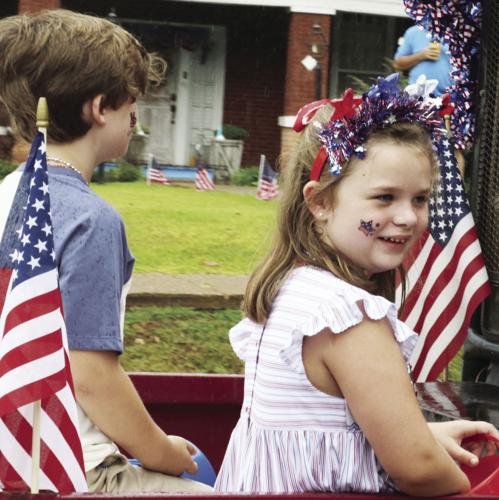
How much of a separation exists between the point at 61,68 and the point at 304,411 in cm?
101

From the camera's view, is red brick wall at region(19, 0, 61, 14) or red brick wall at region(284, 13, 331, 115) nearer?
red brick wall at region(19, 0, 61, 14)

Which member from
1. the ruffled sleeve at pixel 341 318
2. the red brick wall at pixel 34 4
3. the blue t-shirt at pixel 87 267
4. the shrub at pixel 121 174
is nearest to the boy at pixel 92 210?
the blue t-shirt at pixel 87 267

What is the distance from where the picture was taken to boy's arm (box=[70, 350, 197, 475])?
8.57 ft

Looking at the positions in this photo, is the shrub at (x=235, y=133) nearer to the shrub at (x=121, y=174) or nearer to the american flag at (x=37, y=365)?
the shrub at (x=121, y=174)

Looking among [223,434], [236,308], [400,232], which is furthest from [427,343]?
[236,308]

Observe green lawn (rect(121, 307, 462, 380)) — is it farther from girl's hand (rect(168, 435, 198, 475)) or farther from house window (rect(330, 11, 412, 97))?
house window (rect(330, 11, 412, 97))

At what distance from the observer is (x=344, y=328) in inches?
92.4

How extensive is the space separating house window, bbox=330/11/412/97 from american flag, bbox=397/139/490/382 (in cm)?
1450

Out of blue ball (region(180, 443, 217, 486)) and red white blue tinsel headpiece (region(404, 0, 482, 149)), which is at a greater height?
red white blue tinsel headpiece (region(404, 0, 482, 149))

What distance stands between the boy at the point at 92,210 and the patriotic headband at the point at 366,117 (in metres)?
0.49

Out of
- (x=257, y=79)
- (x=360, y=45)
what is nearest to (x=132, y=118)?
(x=257, y=79)

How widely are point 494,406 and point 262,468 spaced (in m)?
0.84

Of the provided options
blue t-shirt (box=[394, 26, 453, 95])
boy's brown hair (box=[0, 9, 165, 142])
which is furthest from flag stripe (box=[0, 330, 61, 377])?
blue t-shirt (box=[394, 26, 453, 95])

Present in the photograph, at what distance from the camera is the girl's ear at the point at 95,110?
2.74m
